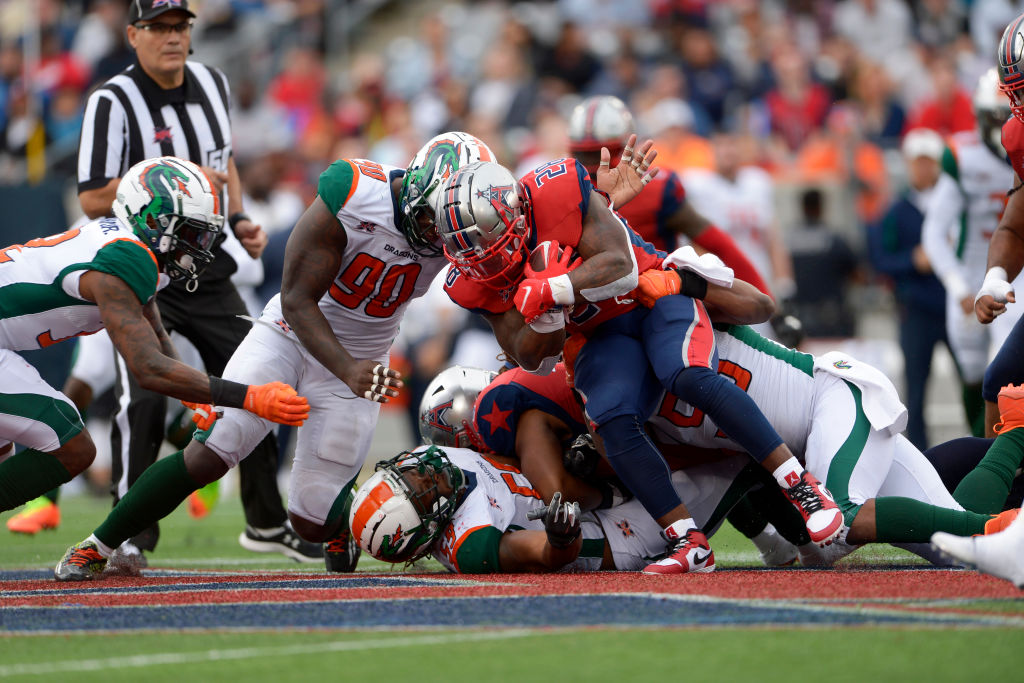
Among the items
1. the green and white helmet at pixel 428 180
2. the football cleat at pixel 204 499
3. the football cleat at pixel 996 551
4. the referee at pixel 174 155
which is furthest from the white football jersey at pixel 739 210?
the football cleat at pixel 996 551

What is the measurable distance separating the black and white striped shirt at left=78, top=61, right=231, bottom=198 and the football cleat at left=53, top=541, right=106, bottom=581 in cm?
153

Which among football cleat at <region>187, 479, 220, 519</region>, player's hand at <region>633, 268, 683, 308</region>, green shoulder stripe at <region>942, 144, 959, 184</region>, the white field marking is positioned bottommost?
football cleat at <region>187, 479, 220, 519</region>

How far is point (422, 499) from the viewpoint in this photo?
456 centimetres

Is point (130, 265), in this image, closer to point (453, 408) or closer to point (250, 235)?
point (250, 235)

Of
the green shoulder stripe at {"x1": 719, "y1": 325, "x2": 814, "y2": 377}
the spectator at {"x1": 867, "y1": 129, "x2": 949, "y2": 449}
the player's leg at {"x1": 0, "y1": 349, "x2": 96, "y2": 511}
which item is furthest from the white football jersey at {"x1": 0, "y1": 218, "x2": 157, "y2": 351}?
the spectator at {"x1": 867, "y1": 129, "x2": 949, "y2": 449}

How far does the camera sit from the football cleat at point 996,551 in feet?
10.9

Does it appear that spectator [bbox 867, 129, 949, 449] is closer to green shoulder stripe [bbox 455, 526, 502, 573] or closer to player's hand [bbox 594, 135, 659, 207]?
player's hand [bbox 594, 135, 659, 207]

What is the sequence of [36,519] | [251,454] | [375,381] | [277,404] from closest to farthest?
[277,404] < [375,381] < [251,454] < [36,519]

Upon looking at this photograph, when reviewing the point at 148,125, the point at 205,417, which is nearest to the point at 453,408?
the point at 205,417

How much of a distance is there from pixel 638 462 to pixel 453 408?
1.06m

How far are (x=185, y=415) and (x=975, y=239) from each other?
4085mm

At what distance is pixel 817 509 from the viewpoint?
13.6 feet

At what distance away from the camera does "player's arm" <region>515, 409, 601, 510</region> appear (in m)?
4.70

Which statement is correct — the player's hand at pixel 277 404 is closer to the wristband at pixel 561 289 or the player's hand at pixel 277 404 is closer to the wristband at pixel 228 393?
the wristband at pixel 228 393
